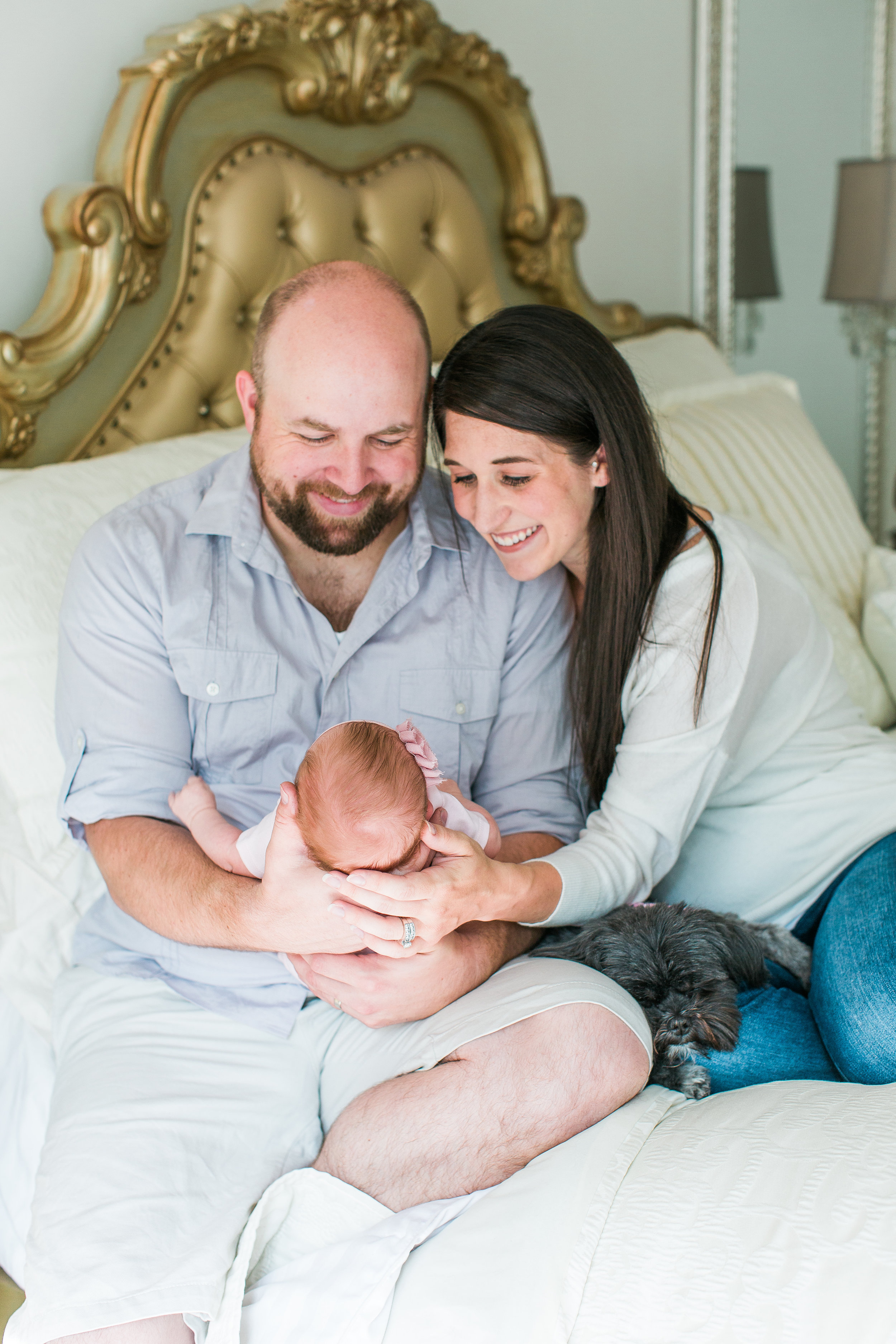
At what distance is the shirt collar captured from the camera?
61.8 inches

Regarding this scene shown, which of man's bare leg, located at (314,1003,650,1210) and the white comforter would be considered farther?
man's bare leg, located at (314,1003,650,1210)

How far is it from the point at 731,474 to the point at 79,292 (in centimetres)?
132

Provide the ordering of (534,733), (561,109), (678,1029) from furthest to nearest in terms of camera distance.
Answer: (561,109) < (534,733) < (678,1029)

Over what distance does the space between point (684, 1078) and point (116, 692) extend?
0.87 m

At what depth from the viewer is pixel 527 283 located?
2656mm

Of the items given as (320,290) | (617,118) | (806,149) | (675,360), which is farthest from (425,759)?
(806,149)

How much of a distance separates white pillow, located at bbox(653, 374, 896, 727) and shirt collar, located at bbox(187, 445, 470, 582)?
64cm

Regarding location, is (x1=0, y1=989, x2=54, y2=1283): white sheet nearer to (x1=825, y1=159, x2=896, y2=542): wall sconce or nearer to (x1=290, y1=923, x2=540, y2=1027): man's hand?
(x1=290, y1=923, x2=540, y2=1027): man's hand

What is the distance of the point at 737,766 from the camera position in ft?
5.26

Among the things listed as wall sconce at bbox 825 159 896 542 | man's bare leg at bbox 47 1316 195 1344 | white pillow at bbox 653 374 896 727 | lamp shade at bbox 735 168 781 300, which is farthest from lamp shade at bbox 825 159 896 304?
man's bare leg at bbox 47 1316 195 1344

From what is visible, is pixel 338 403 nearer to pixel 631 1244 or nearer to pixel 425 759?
pixel 425 759

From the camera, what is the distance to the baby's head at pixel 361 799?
119 centimetres

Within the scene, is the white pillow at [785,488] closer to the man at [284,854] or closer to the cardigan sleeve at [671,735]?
the cardigan sleeve at [671,735]

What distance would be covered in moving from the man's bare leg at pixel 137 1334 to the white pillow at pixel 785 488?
1.58 m
